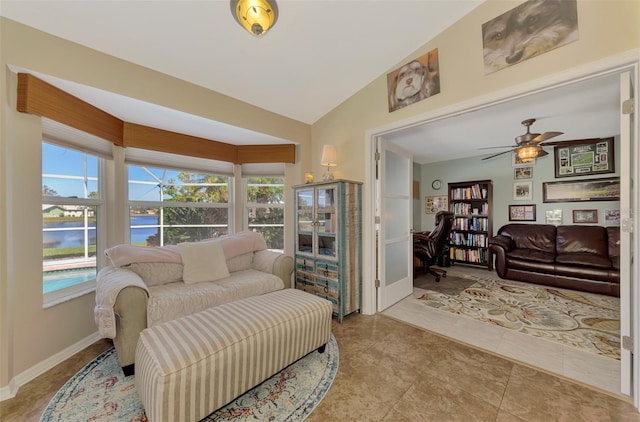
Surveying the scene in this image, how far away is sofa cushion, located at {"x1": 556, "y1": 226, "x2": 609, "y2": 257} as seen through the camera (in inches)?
140

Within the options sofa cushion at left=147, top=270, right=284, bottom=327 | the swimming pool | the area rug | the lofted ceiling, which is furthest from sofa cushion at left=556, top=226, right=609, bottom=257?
the swimming pool

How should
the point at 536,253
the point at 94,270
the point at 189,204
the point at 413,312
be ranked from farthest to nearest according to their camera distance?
the point at 536,253 → the point at 189,204 → the point at 413,312 → the point at 94,270

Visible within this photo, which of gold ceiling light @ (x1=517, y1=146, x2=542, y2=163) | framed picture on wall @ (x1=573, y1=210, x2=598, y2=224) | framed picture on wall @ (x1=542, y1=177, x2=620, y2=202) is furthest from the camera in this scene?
framed picture on wall @ (x1=573, y1=210, x2=598, y2=224)

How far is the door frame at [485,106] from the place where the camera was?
4.55 feet

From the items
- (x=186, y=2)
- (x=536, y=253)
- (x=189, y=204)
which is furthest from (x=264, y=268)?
(x=536, y=253)

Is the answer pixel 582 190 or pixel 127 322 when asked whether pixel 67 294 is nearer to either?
pixel 127 322

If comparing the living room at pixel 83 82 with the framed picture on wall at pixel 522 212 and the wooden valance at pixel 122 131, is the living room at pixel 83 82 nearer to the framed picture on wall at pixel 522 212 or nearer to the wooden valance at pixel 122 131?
the wooden valance at pixel 122 131

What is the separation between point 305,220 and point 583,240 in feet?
14.3

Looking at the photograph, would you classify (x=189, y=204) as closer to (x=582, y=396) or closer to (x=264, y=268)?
(x=264, y=268)

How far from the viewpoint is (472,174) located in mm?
4973

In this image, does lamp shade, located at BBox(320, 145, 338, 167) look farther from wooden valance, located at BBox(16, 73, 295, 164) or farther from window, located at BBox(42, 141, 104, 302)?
window, located at BBox(42, 141, 104, 302)

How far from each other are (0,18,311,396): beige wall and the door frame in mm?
2297

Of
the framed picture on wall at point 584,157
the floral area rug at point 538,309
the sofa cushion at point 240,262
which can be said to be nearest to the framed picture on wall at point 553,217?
the framed picture on wall at point 584,157

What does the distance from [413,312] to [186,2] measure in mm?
3456
